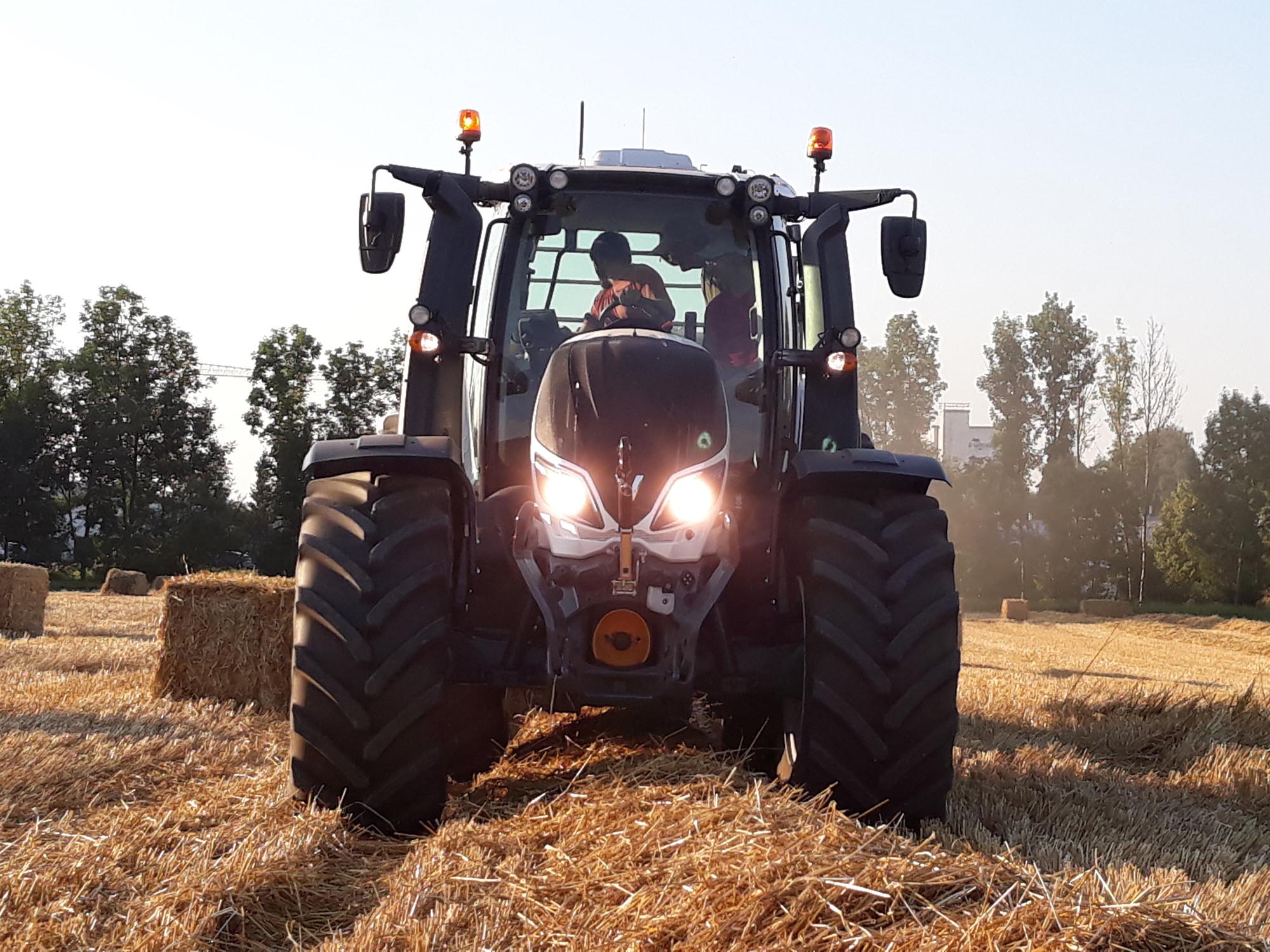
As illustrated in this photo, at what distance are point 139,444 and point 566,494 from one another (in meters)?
52.5

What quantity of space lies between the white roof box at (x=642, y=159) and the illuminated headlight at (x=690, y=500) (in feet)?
5.60

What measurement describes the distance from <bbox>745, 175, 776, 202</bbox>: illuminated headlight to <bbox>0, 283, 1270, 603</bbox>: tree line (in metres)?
40.8

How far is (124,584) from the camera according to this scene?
29.0m

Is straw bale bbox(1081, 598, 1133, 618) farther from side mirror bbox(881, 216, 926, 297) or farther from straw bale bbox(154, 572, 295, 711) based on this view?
side mirror bbox(881, 216, 926, 297)

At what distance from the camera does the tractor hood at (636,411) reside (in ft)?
14.3

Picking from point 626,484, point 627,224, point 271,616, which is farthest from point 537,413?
point 271,616

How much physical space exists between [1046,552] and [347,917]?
4998cm

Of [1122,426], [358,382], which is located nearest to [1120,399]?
[1122,426]

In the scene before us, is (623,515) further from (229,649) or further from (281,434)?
(281,434)

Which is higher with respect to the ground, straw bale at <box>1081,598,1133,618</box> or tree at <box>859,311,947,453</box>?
tree at <box>859,311,947,453</box>

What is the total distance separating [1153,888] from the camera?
113 inches

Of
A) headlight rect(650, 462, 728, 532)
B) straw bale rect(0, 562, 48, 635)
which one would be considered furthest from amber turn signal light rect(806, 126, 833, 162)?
straw bale rect(0, 562, 48, 635)

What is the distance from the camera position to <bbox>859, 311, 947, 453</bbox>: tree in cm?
8294

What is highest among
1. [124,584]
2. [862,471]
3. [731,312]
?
[731,312]
